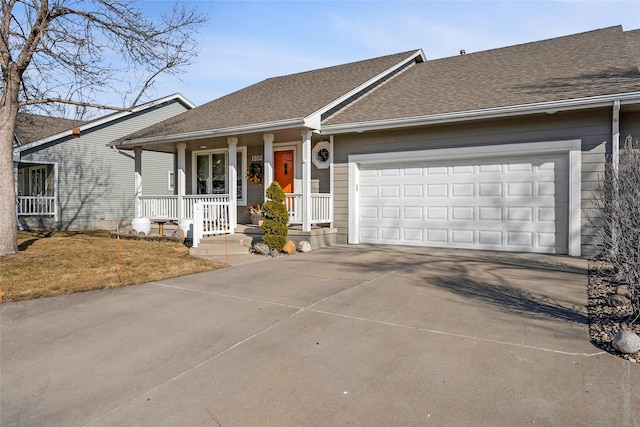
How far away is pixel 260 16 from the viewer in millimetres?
11891

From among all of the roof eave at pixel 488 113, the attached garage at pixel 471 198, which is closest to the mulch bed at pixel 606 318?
the attached garage at pixel 471 198

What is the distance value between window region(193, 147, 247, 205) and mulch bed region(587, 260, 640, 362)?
10269 millimetres

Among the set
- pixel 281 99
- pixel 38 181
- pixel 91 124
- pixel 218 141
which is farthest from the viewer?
→ pixel 38 181

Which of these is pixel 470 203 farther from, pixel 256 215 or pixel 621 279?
pixel 256 215

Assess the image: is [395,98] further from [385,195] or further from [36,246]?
[36,246]

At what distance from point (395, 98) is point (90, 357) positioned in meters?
9.61

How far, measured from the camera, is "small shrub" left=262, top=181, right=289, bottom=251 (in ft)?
32.1

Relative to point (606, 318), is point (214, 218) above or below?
above

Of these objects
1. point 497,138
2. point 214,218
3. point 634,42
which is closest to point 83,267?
point 214,218

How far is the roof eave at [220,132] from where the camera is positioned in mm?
10320

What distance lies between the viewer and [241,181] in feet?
46.6

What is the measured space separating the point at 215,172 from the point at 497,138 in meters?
9.20

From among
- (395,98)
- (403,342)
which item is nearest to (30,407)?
(403,342)

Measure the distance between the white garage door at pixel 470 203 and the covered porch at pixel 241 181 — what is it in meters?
1.39
